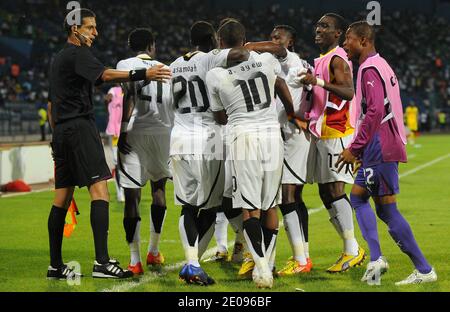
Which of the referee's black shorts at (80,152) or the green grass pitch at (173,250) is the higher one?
the referee's black shorts at (80,152)

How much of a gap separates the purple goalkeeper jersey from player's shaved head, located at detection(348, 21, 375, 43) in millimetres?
402

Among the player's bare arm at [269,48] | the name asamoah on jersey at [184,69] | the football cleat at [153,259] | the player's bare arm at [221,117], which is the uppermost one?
the player's bare arm at [269,48]

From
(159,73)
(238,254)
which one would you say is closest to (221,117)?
(159,73)

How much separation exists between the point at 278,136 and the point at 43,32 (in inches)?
1382

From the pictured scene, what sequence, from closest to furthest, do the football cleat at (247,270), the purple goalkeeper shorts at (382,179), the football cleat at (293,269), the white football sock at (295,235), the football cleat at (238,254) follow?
the purple goalkeeper shorts at (382,179)
the football cleat at (247,270)
the football cleat at (293,269)
the white football sock at (295,235)
the football cleat at (238,254)

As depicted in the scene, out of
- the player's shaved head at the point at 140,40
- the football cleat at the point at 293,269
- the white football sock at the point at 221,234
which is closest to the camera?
the football cleat at the point at 293,269

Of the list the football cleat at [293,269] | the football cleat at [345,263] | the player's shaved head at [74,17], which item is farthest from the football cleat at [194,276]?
the player's shaved head at [74,17]

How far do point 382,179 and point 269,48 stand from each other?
164cm

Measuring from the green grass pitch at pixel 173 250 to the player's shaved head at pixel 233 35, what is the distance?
206 cm

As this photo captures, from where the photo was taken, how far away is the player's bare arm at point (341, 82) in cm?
751

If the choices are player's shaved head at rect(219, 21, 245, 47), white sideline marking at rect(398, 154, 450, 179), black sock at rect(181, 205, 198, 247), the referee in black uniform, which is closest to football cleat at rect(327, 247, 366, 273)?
black sock at rect(181, 205, 198, 247)

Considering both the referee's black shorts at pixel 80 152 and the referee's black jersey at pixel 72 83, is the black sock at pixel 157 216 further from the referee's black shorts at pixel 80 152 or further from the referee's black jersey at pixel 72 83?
the referee's black jersey at pixel 72 83

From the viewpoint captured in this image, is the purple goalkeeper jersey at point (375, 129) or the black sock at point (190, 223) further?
the black sock at point (190, 223)
